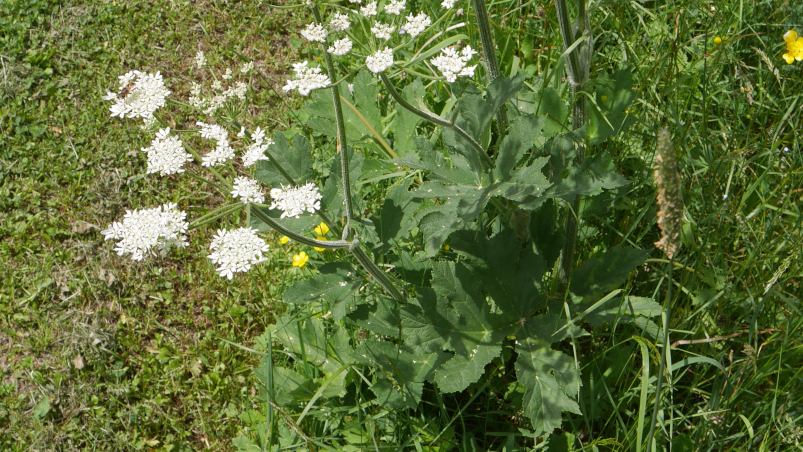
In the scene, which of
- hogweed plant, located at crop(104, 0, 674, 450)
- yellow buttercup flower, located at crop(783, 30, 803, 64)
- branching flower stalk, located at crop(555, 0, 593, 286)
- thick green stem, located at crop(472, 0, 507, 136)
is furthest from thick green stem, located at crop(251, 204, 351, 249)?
yellow buttercup flower, located at crop(783, 30, 803, 64)

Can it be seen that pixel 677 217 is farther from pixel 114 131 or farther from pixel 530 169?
pixel 114 131

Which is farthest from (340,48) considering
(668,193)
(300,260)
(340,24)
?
(300,260)

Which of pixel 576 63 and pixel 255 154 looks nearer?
pixel 255 154

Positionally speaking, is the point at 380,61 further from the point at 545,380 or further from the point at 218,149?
the point at 545,380

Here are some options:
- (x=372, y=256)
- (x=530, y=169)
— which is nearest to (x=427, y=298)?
(x=372, y=256)

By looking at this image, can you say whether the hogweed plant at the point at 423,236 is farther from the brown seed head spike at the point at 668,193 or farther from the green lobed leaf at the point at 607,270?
the brown seed head spike at the point at 668,193

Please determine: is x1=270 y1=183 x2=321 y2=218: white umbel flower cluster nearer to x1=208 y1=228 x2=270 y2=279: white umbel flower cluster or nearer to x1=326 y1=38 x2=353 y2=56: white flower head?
x1=208 y1=228 x2=270 y2=279: white umbel flower cluster
